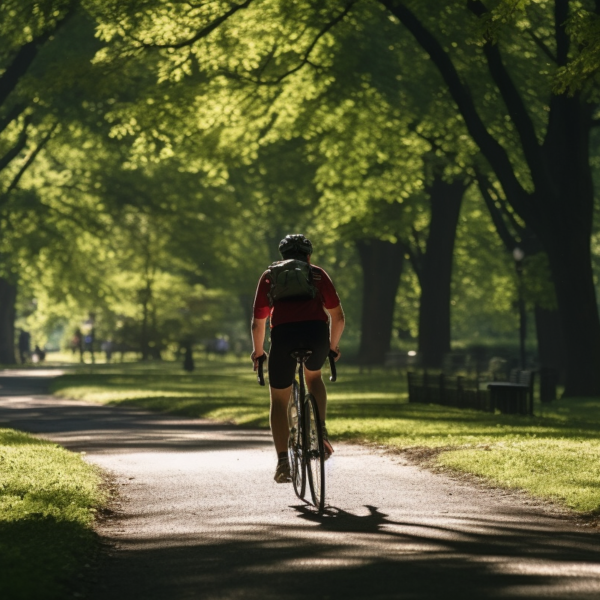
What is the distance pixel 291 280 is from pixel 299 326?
1.15ft

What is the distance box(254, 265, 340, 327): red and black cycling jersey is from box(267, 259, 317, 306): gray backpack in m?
0.08

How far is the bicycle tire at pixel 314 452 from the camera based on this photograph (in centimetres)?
1004

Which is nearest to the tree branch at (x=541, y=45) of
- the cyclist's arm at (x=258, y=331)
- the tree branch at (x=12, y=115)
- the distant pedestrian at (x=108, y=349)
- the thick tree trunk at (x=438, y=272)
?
the thick tree trunk at (x=438, y=272)

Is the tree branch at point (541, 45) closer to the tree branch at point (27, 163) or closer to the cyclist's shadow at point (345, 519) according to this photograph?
the tree branch at point (27, 163)

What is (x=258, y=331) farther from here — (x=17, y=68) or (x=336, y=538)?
(x=17, y=68)

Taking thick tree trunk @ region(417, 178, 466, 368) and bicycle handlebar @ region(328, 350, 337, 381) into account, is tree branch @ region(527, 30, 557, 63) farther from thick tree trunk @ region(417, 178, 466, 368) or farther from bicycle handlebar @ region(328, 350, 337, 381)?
bicycle handlebar @ region(328, 350, 337, 381)

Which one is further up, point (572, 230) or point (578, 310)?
point (572, 230)

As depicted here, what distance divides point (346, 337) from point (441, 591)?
74246mm

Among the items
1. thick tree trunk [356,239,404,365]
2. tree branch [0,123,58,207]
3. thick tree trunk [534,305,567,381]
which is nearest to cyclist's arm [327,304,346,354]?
thick tree trunk [534,305,567,381]

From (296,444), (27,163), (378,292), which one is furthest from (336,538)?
(378,292)

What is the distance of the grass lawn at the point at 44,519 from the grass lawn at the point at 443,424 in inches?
141

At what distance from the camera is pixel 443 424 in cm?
2027

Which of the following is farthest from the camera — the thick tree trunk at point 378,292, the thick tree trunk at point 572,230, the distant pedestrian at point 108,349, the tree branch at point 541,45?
the distant pedestrian at point 108,349

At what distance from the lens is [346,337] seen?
267ft
